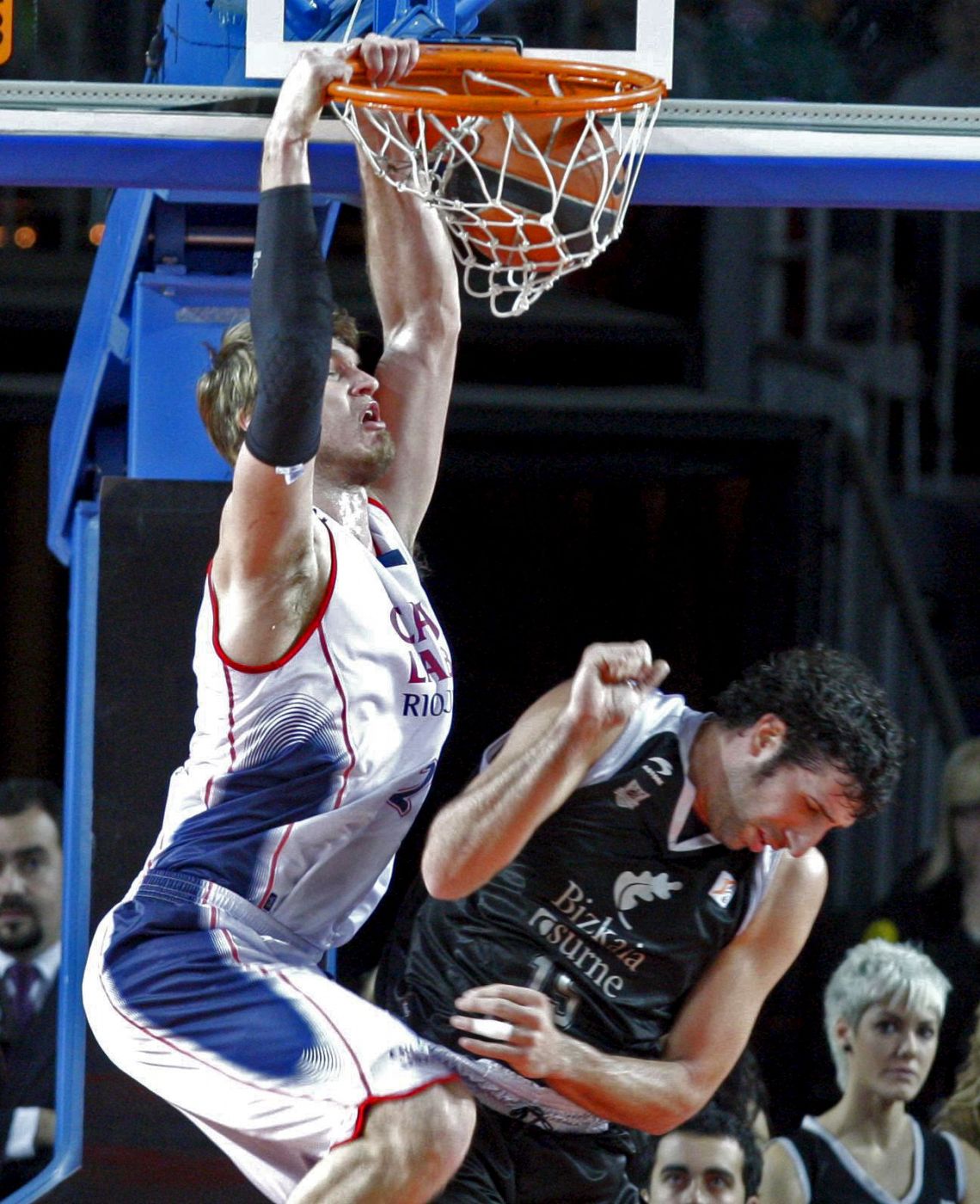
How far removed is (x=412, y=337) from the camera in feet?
11.2

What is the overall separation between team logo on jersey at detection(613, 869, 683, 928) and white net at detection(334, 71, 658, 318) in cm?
98

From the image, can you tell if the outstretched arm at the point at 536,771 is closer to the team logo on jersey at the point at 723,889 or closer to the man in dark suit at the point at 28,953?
the team logo on jersey at the point at 723,889

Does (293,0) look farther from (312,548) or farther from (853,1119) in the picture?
(853,1119)

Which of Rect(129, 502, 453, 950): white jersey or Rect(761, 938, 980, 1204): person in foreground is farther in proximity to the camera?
Rect(761, 938, 980, 1204): person in foreground

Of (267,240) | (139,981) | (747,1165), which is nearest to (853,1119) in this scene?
(747,1165)

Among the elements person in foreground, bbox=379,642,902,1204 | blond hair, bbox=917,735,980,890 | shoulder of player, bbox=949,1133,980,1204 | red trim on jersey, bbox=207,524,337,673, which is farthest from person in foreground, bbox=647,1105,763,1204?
red trim on jersey, bbox=207,524,337,673

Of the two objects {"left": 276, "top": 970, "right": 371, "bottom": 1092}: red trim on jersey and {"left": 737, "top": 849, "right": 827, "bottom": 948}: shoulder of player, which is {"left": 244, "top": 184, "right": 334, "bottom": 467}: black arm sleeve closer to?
{"left": 276, "top": 970, "right": 371, "bottom": 1092}: red trim on jersey

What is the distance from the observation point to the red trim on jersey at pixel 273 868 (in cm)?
284

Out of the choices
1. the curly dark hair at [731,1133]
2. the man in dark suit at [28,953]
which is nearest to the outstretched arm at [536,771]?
the curly dark hair at [731,1133]

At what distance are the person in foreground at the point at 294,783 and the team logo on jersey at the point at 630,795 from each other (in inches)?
13.2

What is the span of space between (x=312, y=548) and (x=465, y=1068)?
3.04ft

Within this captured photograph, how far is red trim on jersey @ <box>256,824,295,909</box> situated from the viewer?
2.84 meters

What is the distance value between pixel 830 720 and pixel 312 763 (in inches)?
33.9

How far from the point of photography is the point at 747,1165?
454cm
